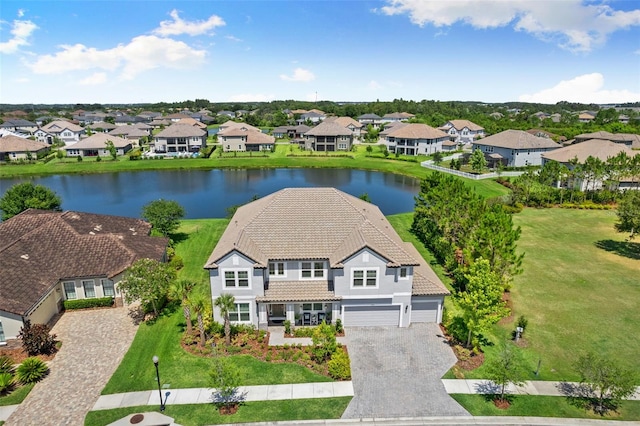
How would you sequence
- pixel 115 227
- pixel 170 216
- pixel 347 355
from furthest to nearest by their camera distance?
pixel 170 216, pixel 115 227, pixel 347 355

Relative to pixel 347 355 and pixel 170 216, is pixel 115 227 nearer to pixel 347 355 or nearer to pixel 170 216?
pixel 170 216

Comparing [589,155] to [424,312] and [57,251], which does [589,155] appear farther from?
[57,251]

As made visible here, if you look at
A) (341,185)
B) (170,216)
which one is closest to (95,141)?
(341,185)

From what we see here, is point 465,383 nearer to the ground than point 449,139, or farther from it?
nearer to the ground

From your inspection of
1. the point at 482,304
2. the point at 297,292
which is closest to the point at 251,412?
the point at 297,292

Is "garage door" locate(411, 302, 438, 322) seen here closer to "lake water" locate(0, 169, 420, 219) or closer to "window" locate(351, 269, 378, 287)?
"window" locate(351, 269, 378, 287)

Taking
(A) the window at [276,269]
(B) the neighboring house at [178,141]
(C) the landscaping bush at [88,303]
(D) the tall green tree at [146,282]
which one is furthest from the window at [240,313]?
(B) the neighboring house at [178,141]
